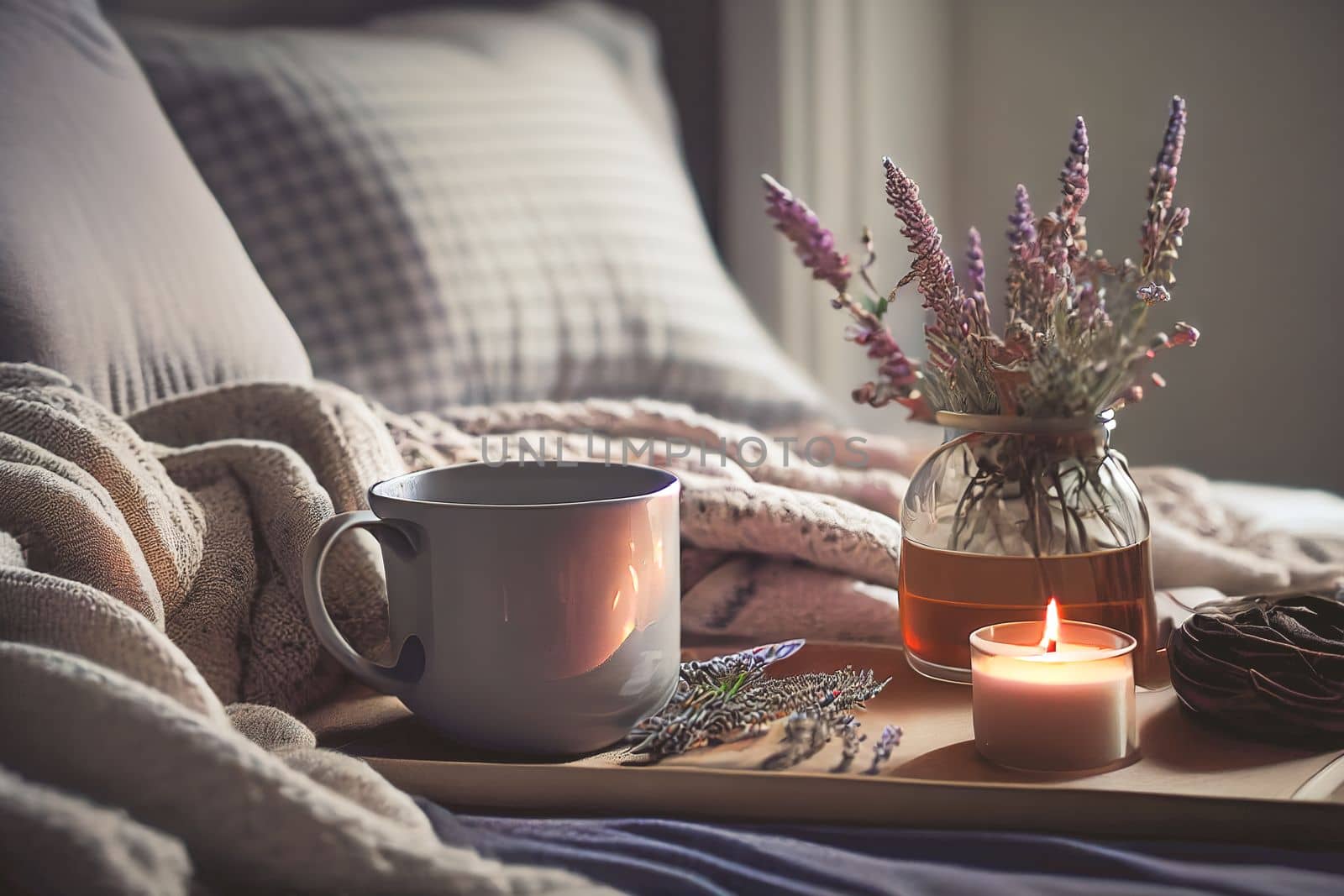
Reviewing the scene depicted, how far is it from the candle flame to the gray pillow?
548 mm

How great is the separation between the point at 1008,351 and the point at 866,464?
0.38 meters

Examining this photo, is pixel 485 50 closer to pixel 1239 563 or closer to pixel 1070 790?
pixel 1239 563

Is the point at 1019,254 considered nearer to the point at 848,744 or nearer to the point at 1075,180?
the point at 1075,180

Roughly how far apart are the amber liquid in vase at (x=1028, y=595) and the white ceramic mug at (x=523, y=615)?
0.14m

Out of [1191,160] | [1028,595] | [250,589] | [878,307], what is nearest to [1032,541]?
[1028,595]

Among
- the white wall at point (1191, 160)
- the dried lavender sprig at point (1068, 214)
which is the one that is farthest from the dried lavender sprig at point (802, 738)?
the white wall at point (1191, 160)

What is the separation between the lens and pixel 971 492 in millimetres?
546

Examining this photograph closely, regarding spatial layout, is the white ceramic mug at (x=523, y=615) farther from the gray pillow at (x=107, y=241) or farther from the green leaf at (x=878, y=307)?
the gray pillow at (x=107, y=241)

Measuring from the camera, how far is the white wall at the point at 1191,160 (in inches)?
69.6

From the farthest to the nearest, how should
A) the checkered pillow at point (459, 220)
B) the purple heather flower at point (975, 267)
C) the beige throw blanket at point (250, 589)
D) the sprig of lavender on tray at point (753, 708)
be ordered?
the checkered pillow at point (459, 220), the purple heather flower at point (975, 267), the sprig of lavender on tray at point (753, 708), the beige throw blanket at point (250, 589)

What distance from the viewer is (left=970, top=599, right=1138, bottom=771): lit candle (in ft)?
1.46

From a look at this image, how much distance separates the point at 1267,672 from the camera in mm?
470

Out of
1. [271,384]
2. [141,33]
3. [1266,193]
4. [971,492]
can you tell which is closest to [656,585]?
[971,492]

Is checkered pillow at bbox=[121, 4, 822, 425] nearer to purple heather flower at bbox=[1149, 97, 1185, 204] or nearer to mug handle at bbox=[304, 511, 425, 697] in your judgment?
mug handle at bbox=[304, 511, 425, 697]
